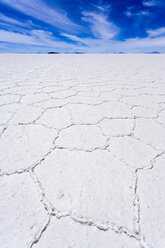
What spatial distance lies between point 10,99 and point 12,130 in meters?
0.79

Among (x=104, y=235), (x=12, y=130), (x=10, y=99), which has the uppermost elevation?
(x=10, y=99)

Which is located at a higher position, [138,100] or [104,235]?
[138,100]

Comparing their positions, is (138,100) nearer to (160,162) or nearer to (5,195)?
(160,162)

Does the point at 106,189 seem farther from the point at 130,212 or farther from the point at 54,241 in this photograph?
the point at 54,241

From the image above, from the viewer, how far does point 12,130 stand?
98cm

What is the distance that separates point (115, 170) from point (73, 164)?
248 millimetres

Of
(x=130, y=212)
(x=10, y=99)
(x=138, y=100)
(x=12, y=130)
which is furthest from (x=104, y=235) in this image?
(x=10, y=99)

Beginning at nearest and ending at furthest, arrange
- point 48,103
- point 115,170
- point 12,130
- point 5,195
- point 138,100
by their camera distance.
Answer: point 5,195 < point 115,170 < point 12,130 < point 48,103 < point 138,100

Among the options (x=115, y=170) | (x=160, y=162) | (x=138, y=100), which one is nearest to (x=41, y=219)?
(x=115, y=170)

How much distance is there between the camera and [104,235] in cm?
44

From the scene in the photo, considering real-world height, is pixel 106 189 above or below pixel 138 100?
below

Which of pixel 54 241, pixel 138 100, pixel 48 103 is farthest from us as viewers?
pixel 138 100

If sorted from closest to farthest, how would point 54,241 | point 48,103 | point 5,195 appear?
point 54,241, point 5,195, point 48,103

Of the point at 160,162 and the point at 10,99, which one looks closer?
the point at 160,162
